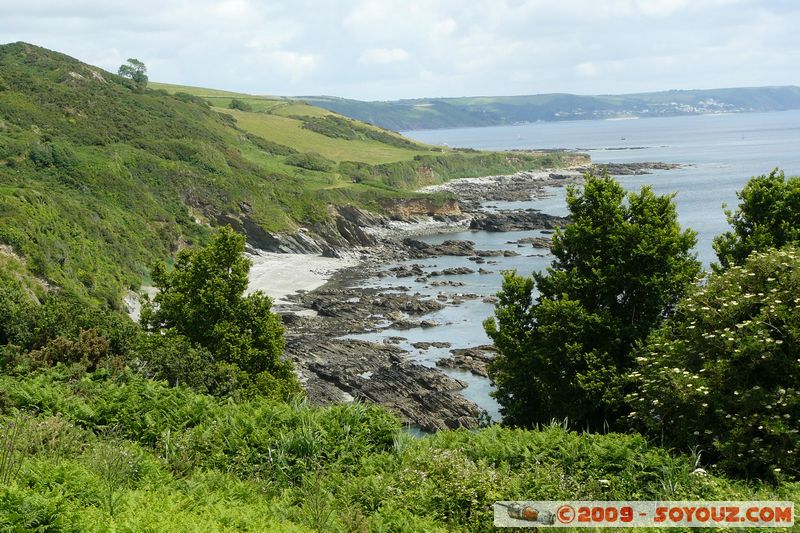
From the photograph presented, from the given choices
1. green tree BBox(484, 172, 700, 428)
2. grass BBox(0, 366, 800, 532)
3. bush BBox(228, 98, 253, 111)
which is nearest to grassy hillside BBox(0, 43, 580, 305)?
bush BBox(228, 98, 253, 111)

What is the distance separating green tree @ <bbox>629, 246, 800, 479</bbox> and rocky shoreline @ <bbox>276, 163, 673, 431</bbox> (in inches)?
402

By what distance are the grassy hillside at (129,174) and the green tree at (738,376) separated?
4128 centimetres

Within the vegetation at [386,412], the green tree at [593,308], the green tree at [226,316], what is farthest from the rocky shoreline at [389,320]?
the green tree at [226,316]

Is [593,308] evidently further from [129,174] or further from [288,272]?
[129,174]

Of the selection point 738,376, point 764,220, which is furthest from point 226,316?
point 738,376

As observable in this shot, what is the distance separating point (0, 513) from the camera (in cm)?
887

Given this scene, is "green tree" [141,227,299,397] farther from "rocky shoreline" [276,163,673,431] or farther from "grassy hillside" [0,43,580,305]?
"grassy hillside" [0,43,580,305]

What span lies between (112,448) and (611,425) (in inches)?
563

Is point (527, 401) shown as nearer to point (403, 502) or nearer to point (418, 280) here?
point (403, 502)

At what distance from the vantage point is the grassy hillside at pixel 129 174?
56.8 metres

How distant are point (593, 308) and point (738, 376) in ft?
30.0

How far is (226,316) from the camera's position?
102 ft

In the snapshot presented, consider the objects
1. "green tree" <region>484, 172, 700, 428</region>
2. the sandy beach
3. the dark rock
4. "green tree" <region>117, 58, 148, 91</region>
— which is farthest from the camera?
"green tree" <region>117, 58, 148, 91</region>

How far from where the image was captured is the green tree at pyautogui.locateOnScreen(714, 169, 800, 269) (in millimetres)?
23484
